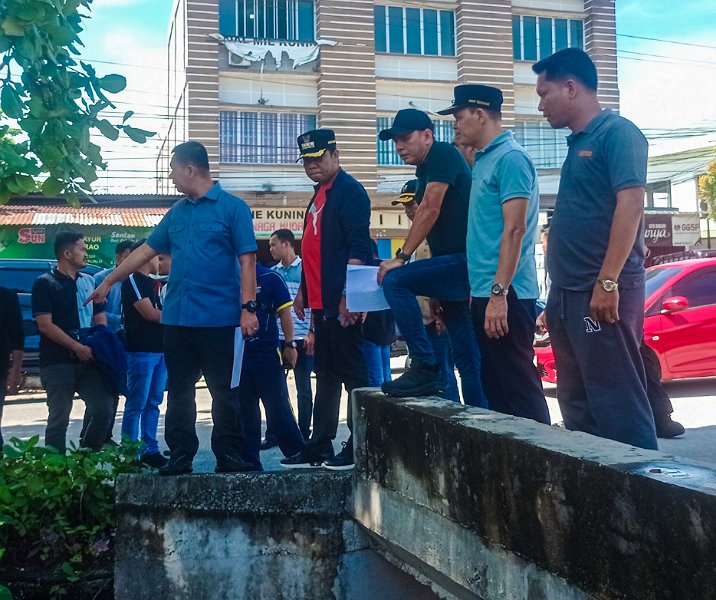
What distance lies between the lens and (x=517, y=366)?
12.1 feet

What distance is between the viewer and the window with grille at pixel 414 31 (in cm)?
2183

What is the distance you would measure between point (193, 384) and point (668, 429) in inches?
168

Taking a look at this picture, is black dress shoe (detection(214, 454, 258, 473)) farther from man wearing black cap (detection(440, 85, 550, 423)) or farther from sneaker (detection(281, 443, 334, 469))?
man wearing black cap (detection(440, 85, 550, 423))

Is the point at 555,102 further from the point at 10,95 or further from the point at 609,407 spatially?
the point at 10,95

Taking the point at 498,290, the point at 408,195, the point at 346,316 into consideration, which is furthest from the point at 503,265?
the point at 408,195

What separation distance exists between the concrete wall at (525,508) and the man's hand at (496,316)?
43 centimetres

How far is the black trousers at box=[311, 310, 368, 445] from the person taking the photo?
14.6ft

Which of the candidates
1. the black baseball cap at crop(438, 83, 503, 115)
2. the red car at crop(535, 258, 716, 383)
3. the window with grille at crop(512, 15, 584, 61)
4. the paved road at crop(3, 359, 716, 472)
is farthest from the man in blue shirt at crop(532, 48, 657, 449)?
the window with grille at crop(512, 15, 584, 61)

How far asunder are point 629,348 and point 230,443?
2.15m

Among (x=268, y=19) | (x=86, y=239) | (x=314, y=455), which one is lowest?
(x=314, y=455)

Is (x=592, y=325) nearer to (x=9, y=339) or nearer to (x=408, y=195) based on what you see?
(x=408, y=195)

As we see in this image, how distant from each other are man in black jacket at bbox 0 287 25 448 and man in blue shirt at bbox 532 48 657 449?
13.2 feet

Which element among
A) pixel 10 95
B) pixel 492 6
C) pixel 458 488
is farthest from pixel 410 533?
pixel 492 6

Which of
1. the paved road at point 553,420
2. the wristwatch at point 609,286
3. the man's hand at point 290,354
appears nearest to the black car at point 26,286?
the paved road at point 553,420
